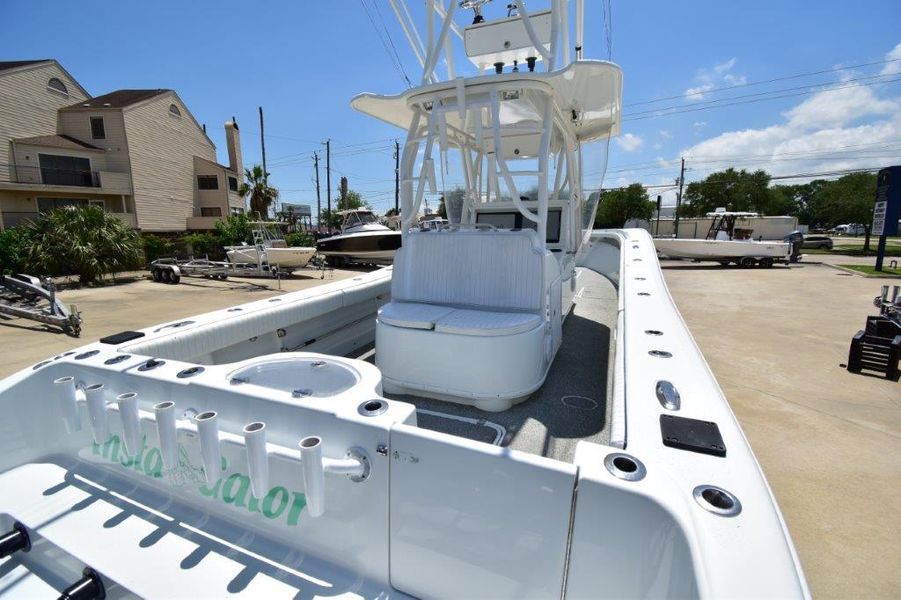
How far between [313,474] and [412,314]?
4.37 feet

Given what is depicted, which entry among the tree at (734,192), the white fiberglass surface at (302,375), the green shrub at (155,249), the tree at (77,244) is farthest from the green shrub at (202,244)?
the tree at (734,192)

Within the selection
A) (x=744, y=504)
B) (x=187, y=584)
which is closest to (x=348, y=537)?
(x=187, y=584)

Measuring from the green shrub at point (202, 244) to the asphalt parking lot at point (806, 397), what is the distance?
7559mm

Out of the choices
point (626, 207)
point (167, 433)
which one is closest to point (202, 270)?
point (167, 433)

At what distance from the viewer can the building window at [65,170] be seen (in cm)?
1647

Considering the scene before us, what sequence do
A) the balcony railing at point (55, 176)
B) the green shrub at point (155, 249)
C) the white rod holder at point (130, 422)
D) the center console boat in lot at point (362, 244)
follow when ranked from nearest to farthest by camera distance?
1. the white rod holder at point (130, 422)
2. the center console boat in lot at point (362, 244)
3. the green shrub at point (155, 249)
4. the balcony railing at point (55, 176)

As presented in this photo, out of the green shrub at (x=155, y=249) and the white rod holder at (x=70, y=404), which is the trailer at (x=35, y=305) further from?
the green shrub at (x=155, y=249)

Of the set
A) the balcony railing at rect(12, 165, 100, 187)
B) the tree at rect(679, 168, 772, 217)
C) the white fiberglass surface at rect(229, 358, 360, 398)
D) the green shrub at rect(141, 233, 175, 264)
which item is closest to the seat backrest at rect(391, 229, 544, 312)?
the white fiberglass surface at rect(229, 358, 360, 398)

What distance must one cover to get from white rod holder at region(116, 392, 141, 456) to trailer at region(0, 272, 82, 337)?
606 cm

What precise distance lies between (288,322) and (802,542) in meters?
3.00

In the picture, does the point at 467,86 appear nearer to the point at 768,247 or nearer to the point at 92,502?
the point at 92,502

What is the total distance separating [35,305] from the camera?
21.1 feet

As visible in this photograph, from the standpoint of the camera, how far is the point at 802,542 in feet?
6.62

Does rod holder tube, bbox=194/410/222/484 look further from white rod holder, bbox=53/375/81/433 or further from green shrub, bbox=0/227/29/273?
green shrub, bbox=0/227/29/273
